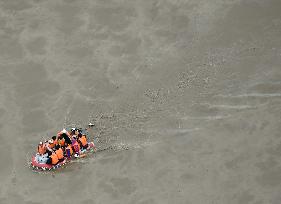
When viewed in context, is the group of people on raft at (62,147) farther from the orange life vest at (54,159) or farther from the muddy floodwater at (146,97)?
the muddy floodwater at (146,97)

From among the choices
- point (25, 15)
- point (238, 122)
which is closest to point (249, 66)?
point (238, 122)

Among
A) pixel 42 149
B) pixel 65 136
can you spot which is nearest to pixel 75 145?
pixel 65 136

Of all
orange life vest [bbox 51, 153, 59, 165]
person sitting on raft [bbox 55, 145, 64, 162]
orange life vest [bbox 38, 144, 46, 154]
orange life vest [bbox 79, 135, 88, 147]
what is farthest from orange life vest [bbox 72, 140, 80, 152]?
orange life vest [bbox 38, 144, 46, 154]

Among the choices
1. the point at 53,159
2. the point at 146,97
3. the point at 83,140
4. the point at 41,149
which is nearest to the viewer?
the point at 53,159

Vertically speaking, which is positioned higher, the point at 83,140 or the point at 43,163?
the point at 83,140

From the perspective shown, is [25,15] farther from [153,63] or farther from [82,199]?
[82,199]

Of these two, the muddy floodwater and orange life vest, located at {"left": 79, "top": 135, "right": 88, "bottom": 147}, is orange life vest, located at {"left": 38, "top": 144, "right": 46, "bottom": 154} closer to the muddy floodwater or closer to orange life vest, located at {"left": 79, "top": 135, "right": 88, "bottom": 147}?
the muddy floodwater

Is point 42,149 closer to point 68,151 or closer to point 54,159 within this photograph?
point 54,159

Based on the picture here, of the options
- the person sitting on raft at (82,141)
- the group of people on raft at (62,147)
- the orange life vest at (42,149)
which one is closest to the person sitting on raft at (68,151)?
the group of people on raft at (62,147)
